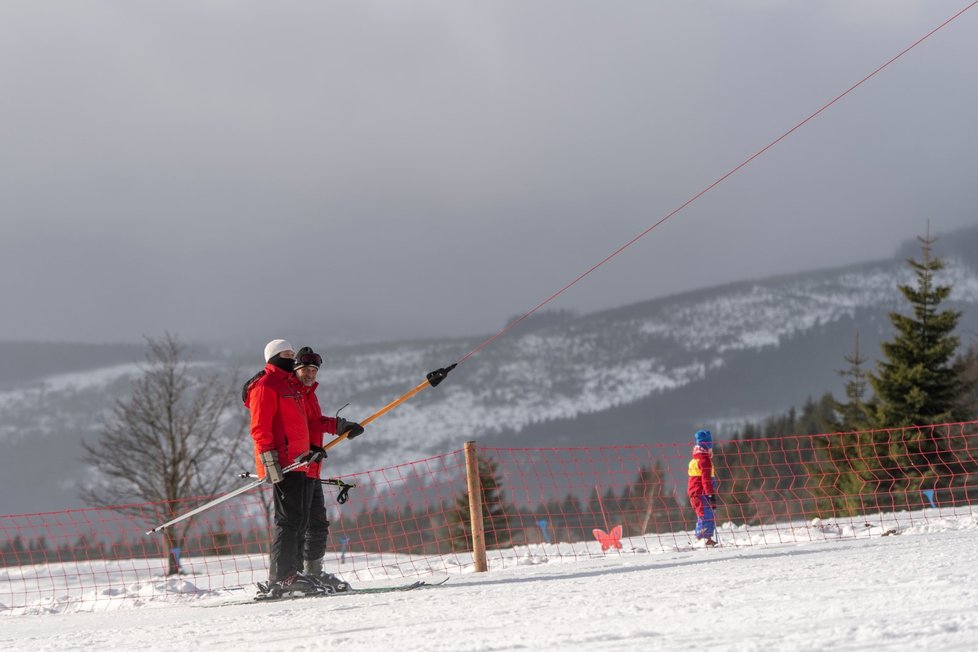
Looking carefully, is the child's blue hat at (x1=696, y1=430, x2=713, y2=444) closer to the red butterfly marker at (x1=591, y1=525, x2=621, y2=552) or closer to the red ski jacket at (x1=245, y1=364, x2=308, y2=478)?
the red butterfly marker at (x1=591, y1=525, x2=621, y2=552)

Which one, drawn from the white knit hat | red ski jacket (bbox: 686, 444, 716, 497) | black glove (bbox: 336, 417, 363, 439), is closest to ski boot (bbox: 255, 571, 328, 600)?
black glove (bbox: 336, 417, 363, 439)

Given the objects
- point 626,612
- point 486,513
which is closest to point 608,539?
point 626,612

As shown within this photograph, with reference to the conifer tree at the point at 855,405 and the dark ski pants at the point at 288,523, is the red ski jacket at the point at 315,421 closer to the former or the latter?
the dark ski pants at the point at 288,523

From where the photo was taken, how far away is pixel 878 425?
28.8 m

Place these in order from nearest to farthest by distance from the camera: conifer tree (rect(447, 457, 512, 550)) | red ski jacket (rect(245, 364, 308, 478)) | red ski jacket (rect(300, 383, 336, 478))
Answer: red ski jacket (rect(245, 364, 308, 478)) → red ski jacket (rect(300, 383, 336, 478)) → conifer tree (rect(447, 457, 512, 550))

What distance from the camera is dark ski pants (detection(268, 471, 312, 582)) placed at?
728cm

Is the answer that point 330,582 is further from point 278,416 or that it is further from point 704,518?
point 704,518

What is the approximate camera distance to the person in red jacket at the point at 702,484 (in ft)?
35.6

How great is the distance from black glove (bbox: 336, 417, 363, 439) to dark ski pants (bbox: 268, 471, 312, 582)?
53 cm

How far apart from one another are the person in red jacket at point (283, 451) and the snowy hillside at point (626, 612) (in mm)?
263

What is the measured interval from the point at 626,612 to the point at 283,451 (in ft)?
10.6

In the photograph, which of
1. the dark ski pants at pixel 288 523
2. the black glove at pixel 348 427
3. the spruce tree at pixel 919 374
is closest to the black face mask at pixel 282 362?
the black glove at pixel 348 427

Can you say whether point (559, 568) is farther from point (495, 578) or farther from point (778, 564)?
point (778, 564)

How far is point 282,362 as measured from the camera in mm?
7438
